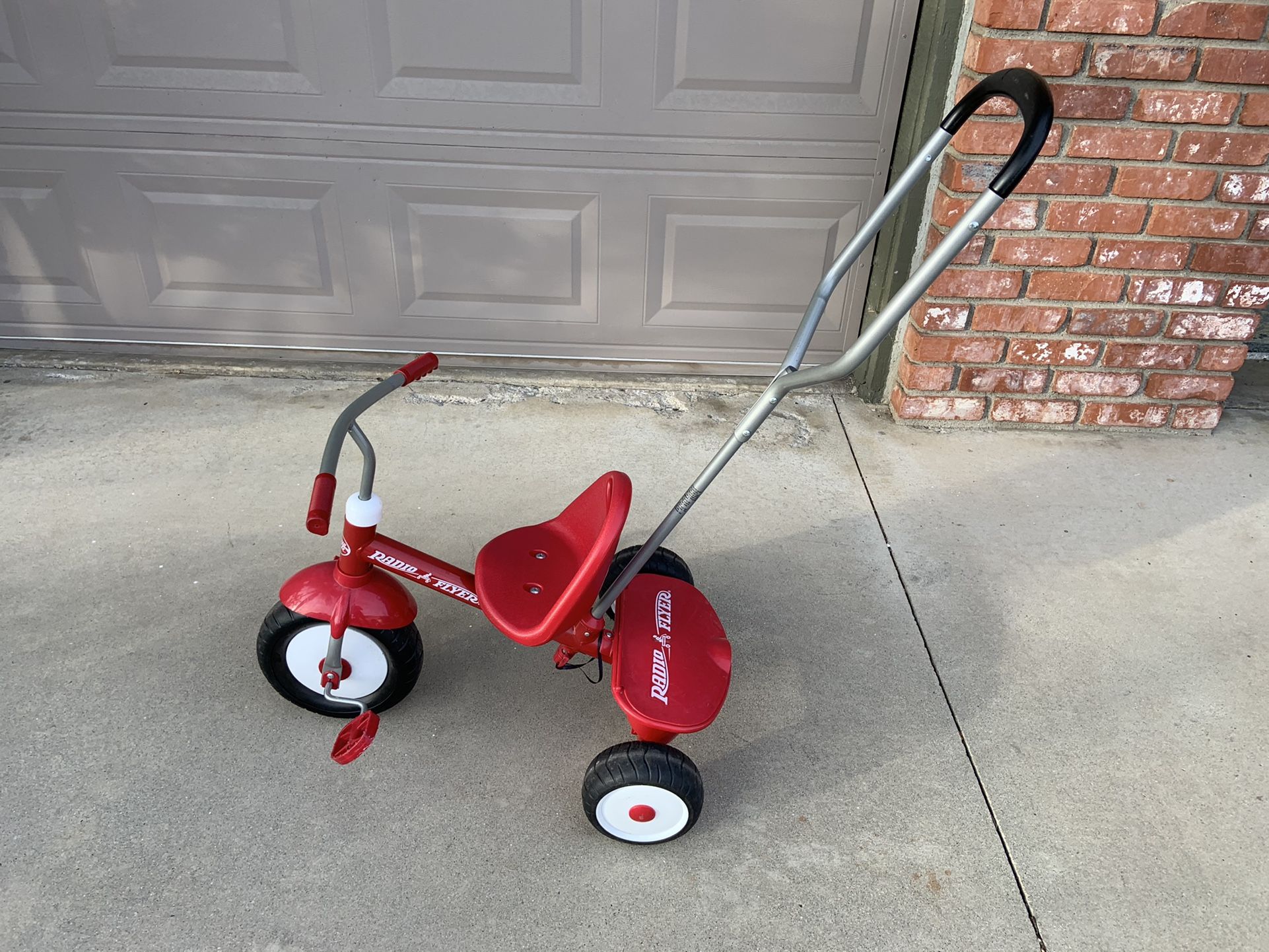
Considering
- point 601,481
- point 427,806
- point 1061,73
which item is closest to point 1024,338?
point 1061,73

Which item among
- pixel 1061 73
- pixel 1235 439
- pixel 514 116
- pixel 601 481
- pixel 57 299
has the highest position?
pixel 1061 73

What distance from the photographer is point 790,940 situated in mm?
1735

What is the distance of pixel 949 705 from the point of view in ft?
7.40

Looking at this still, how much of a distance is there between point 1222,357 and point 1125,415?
356 mm

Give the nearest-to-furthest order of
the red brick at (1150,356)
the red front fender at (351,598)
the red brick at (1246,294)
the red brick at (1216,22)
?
the red front fender at (351,598) < the red brick at (1216,22) < the red brick at (1246,294) < the red brick at (1150,356)

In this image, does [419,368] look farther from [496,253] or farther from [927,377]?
[927,377]

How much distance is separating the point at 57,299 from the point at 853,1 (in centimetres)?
298

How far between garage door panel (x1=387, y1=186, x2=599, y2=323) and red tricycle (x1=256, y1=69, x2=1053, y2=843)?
1.46 m

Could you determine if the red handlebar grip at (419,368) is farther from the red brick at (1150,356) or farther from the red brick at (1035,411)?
the red brick at (1150,356)

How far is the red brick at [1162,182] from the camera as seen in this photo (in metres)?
2.91

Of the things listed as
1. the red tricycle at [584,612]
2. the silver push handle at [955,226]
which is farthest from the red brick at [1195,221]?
the silver push handle at [955,226]

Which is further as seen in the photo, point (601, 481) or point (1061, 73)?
point (1061, 73)

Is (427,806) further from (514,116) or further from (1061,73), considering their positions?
(1061,73)

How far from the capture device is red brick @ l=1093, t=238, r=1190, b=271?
303 centimetres
